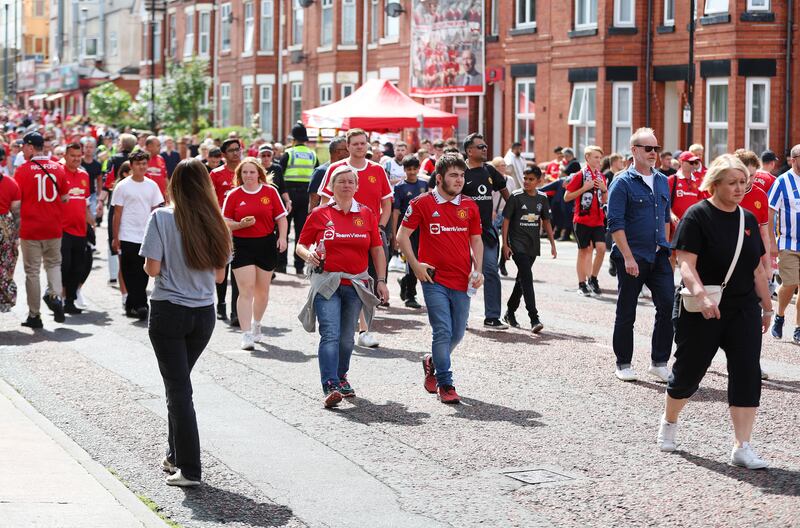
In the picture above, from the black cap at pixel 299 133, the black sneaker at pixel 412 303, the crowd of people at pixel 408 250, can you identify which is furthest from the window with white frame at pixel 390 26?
the black sneaker at pixel 412 303

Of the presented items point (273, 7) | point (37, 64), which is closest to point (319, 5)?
point (273, 7)

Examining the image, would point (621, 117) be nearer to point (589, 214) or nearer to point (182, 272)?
point (589, 214)

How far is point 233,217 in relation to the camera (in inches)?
478

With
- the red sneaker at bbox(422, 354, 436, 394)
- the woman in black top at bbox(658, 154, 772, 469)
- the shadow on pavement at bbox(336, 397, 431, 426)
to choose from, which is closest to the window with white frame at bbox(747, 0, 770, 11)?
the red sneaker at bbox(422, 354, 436, 394)

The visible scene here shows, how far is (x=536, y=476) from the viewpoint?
24.4 ft

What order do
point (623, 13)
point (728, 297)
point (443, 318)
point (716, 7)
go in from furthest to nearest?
point (623, 13) → point (716, 7) → point (443, 318) → point (728, 297)

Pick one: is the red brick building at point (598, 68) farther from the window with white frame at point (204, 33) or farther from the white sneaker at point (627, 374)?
the white sneaker at point (627, 374)

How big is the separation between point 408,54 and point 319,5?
6.98 m

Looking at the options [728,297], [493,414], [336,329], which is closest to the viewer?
[728,297]

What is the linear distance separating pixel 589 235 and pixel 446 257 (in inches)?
290

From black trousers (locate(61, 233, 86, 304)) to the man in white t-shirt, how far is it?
0.45 metres

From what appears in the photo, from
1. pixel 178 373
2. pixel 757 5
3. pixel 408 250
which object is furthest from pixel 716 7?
pixel 178 373

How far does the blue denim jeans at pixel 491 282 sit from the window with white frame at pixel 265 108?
36.2 meters

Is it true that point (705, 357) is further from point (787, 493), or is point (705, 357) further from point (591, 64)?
point (591, 64)
